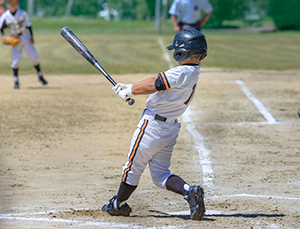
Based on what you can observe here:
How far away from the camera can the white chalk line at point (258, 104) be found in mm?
7523

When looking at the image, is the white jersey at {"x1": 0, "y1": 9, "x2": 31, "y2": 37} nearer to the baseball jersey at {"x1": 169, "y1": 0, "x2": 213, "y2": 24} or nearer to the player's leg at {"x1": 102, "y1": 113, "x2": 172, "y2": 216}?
the baseball jersey at {"x1": 169, "y1": 0, "x2": 213, "y2": 24}

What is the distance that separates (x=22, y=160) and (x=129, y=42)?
1684 centimetres

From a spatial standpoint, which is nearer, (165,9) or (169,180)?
(169,180)

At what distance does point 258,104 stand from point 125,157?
414cm

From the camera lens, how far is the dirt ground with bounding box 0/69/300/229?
3680 millimetres

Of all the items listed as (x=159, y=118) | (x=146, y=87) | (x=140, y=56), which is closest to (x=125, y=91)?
(x=146, y=87)

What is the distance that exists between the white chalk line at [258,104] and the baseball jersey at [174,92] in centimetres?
413

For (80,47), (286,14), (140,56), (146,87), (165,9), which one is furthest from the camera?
(165,9)

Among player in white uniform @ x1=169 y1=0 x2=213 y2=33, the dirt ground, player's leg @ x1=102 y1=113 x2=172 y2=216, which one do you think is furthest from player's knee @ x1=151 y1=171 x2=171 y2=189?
player in white uniform @ x1=169 y1=0 x2=213 y2=33

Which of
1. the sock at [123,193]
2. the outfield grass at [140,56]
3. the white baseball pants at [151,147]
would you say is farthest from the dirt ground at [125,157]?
the outfield grass at [140,56]

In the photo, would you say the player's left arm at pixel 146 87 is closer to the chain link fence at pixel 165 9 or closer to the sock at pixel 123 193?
the sock at pixel 123 193

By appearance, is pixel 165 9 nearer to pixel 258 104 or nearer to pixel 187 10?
pixel 187 10

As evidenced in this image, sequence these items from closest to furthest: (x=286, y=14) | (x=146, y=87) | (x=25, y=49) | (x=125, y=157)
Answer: (x=146, y=87)
(x=125, y=157)
(x=25, y=49)
(x=286, y=14)

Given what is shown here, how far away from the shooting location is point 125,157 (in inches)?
214
